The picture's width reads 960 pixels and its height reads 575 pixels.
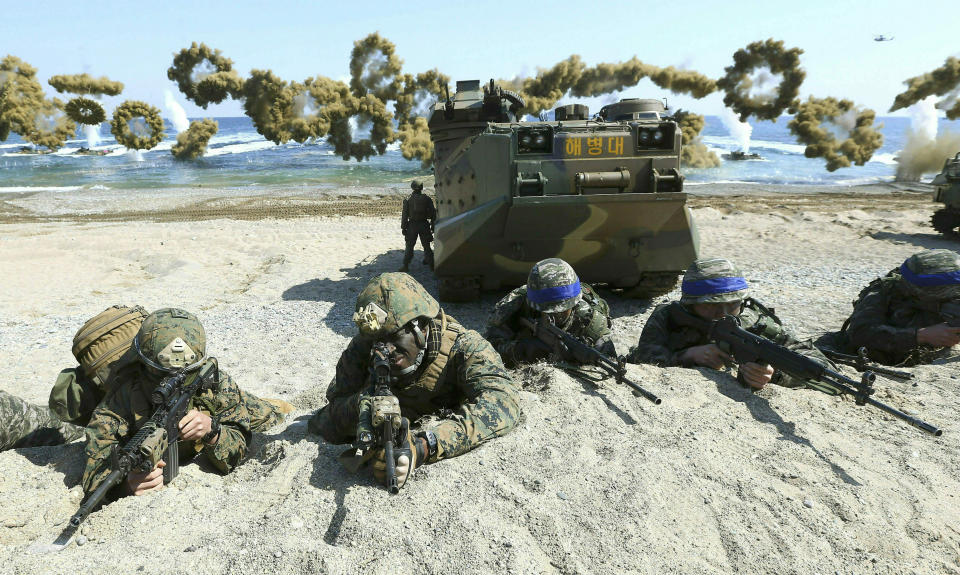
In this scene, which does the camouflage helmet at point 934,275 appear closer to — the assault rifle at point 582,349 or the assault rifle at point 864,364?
the assault rifle at point 864,364

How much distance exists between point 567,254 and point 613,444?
4448mm

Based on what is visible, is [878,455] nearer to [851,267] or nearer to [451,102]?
[451,102]

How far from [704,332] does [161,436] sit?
11.5 feet

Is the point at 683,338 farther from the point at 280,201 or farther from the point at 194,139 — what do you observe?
the point at 194,139

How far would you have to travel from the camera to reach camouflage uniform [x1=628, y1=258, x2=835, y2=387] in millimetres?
4093

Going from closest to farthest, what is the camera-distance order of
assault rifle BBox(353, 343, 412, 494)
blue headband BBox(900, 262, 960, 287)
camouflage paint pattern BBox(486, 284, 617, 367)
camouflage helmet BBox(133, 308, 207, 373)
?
assault rifle BBox(353, 343, 412, 494)
camouflage helmet BBox(133, 308, 207, 373)
blue headband BBox(900, 262, 960, 287)
camouflage paint pattern BBox(486, 284, 617, 367)

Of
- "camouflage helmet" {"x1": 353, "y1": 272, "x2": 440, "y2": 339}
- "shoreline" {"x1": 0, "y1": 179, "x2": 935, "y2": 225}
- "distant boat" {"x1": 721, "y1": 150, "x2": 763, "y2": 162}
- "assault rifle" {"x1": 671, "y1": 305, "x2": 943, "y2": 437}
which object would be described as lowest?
"shoreline" {"x1": 0, "y1": 179, "x2": 935, "y2": 225}

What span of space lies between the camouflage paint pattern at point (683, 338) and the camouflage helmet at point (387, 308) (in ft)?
6.93

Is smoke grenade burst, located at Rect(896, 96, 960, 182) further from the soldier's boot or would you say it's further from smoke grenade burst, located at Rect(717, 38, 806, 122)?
the soldier's boot

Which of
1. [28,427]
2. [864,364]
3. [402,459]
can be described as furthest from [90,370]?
[864,364]

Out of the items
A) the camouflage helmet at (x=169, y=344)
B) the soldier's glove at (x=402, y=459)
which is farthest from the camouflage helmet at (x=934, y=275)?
the camouflage helmet at (x=169, y=344)

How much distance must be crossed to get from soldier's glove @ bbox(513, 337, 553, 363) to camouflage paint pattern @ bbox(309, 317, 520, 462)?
1450mm

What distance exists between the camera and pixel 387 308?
289 centimetres

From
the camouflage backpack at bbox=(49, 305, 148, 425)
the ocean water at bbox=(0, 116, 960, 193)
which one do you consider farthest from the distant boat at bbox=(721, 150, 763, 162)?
the camouflage backpack at bbox=(49, 305, 148, 425)
